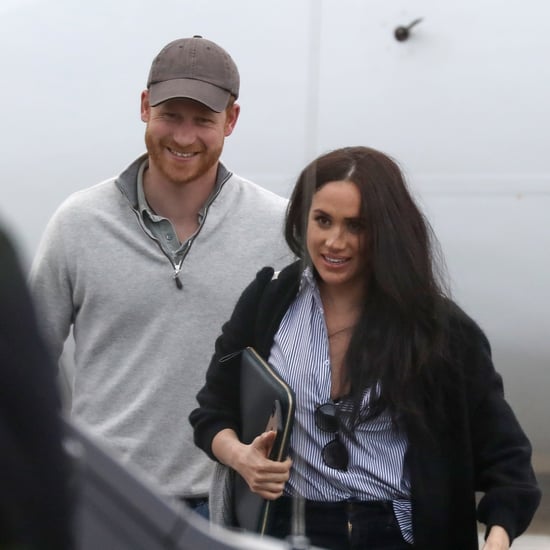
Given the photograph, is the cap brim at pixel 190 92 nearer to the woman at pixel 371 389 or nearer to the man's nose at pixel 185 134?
the man's nose at pixel 185 134

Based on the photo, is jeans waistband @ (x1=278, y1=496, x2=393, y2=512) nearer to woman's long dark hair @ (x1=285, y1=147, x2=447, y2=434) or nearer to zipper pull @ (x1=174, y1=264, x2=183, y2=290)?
woman's long dark hair @ (x1=285, y1=147, x2=447, y2=434)

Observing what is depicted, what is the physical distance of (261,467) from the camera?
2645 millimetres

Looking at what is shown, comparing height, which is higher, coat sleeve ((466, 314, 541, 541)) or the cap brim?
the cap brim

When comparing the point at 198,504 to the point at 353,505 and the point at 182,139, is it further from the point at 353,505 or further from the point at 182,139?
the point at 182,139

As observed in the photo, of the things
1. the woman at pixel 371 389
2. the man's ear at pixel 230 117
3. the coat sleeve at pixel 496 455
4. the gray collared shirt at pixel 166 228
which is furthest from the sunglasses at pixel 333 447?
the man's ear at pixel 230 117

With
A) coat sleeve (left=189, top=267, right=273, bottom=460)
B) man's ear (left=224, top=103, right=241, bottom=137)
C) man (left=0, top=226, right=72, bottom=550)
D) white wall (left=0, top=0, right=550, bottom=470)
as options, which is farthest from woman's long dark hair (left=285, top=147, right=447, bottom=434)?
white wall (left=0, top=0, right=550, bottom=470)

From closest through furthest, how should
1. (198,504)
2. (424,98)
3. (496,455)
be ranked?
(496,455) < (198,504) < (424,98)

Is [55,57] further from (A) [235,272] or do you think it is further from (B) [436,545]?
(B) [436,545]

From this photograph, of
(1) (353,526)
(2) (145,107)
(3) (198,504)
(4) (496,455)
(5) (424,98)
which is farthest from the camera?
(5) (424,98)

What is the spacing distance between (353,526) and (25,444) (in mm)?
1529

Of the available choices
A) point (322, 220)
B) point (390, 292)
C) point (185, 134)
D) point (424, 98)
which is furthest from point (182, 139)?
point (424, 98)

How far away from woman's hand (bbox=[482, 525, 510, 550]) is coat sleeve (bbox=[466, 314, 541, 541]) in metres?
0.01

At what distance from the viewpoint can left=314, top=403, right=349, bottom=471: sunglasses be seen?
265 centimetres

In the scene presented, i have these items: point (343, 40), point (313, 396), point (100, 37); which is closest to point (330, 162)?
point (313, 396)
